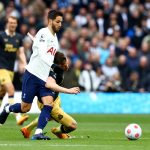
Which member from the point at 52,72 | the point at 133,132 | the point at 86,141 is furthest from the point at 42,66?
the point at 133,132

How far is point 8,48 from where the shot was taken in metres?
17.7

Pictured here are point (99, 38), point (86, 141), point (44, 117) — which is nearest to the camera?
point (86, 141)

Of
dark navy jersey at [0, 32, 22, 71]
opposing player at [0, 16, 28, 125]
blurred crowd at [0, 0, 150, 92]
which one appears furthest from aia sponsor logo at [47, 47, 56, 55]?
blurred crowd at [0, 0, 150, 92]

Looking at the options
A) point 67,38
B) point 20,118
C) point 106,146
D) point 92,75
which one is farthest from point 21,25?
point 106,146

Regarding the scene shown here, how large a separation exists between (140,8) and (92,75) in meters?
4.88

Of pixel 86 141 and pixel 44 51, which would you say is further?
pixel 44 51

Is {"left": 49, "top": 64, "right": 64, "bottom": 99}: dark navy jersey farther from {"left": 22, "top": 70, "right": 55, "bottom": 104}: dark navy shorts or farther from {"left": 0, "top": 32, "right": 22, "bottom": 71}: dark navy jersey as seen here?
{"left": 0, "top": 32, "right": 22, "bottom": 71}: dark navy jersey

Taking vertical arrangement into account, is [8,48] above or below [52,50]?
below

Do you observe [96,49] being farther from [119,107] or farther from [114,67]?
[119,107]

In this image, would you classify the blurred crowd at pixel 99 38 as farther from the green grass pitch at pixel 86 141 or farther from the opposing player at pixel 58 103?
the opposing player at pixel 58 103

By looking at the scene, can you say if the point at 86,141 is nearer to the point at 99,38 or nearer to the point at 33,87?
the point at 33,87

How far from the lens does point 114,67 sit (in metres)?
25.7

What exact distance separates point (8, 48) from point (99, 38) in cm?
939

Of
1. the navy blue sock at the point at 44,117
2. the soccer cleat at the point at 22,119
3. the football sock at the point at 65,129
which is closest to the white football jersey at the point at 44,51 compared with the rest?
the navy blue sock at the point at 44,117
